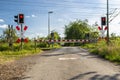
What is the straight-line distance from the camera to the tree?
359 feet

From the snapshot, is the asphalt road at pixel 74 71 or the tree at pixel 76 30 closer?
the asphalt road at pixel 74 71

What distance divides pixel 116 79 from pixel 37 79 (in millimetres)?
2977

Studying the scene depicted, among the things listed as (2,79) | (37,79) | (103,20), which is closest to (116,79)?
(37,79)

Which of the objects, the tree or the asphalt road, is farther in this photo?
the tree

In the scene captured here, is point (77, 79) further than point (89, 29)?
No

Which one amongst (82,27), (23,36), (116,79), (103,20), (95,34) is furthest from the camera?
(82,27)

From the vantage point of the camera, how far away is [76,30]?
363ft

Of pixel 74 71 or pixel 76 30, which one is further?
pixel 76 30

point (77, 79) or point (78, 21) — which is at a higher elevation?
point (78, 21)

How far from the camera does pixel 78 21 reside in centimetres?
11544

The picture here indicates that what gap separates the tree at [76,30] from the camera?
359 ft

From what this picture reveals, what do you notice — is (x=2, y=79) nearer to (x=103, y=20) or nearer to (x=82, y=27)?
(x=103, y=20)

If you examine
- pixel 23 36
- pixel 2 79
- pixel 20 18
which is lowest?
pixel 2 79

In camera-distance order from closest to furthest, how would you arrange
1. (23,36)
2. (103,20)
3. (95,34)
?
(23,36), (103,20), (95,34)
